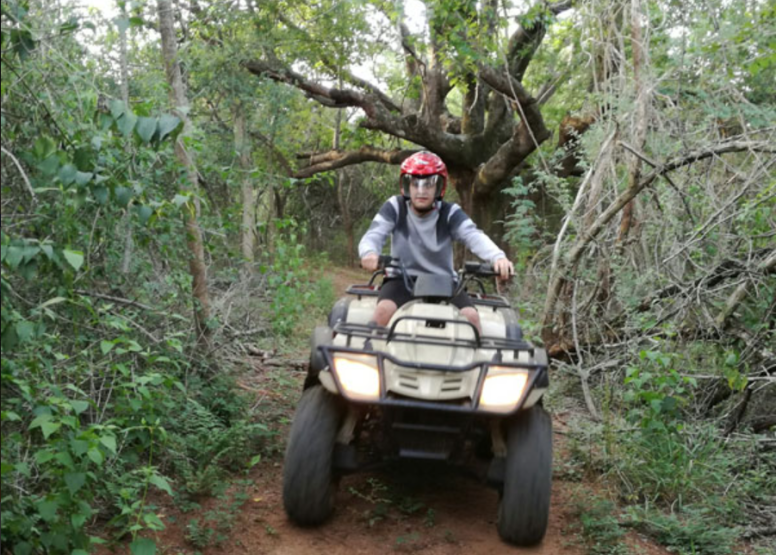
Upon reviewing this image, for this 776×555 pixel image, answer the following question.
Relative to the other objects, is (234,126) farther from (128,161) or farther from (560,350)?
(128,161)

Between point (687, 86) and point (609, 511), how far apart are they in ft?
13.8

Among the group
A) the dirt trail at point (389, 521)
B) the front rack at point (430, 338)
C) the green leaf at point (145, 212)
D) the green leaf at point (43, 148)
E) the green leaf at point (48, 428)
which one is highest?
the green leaf at point (43, 148)

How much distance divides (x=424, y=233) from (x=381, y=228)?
29cm

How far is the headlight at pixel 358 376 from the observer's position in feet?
11.9

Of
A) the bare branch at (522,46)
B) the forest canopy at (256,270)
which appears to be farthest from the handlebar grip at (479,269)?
the bare branch at (522,46)

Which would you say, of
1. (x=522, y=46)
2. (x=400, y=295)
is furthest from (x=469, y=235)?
(x=522, y=46)

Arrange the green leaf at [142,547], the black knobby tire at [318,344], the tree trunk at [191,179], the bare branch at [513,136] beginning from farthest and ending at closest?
the bare branch at [513,136] < the tree trunk at [191,179] < the black knobby tire at [318,344] < the green leaf at [142,547]

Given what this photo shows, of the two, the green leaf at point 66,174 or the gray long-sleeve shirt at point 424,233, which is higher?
the green leaf at point 66,174

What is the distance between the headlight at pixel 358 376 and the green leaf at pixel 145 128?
1404 mm

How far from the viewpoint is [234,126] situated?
1009 centimetres

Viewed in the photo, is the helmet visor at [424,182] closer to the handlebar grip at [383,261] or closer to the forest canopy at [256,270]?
the handlebar grip at [383,261]

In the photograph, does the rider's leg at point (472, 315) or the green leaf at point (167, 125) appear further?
the rider's leg at point (472, 315)

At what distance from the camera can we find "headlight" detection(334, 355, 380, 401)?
3613 mm

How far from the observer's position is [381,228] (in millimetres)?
4898
